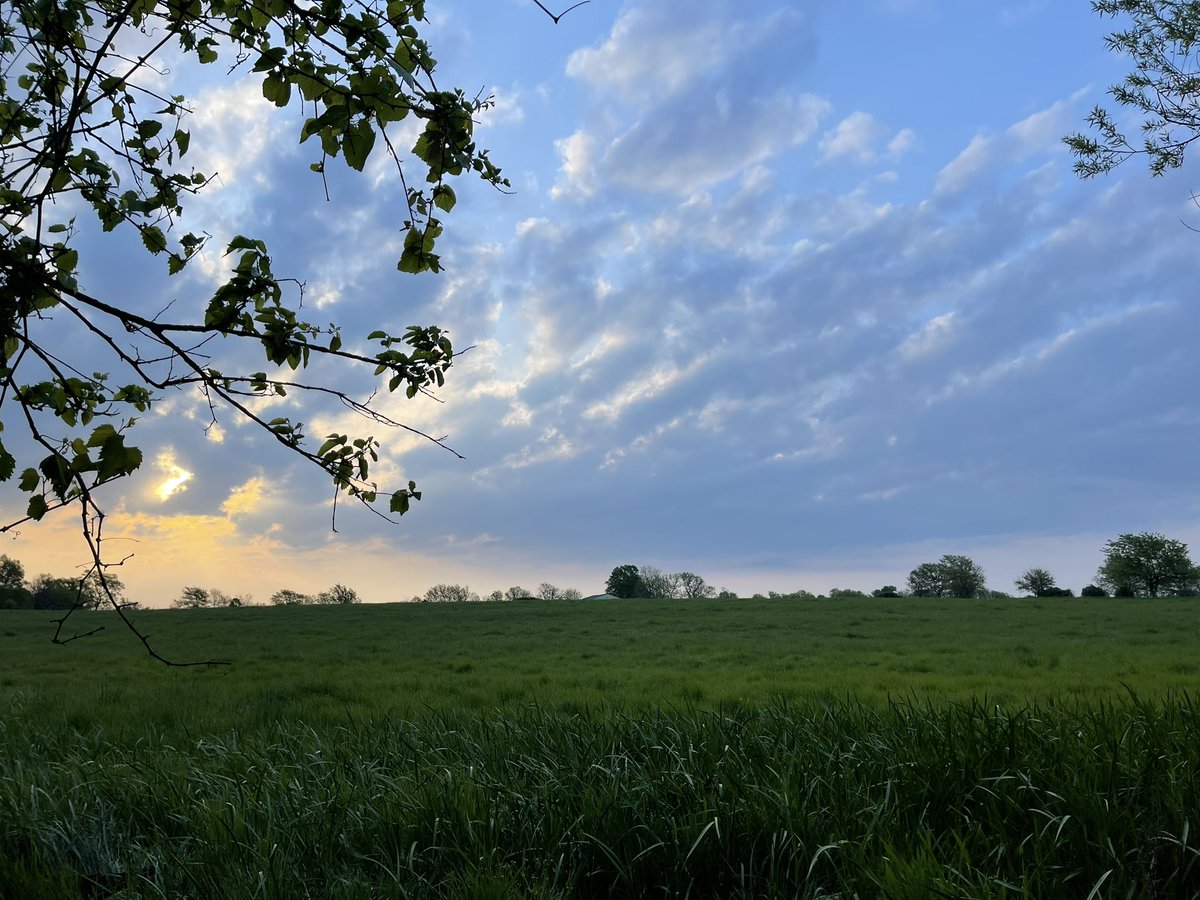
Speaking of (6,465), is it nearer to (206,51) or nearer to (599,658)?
(206,51)

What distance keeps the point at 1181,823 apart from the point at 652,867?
2490 mm

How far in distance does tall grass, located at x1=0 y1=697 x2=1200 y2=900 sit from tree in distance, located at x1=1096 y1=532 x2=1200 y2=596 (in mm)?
82954

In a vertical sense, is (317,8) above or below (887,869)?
above

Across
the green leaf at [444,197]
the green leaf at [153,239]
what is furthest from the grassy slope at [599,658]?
the green leaf at [153,239]

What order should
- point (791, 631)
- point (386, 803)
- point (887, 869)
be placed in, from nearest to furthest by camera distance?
point (887, 869)
point (386, 803)
point (791, 631)

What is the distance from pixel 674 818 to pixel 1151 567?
8707cm

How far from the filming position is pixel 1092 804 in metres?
3.51

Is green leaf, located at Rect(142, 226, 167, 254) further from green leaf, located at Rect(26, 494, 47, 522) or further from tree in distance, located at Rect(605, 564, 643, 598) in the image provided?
tree in distance, located at Rect(605, 564, 643, 598)

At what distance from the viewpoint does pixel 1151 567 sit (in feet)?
235

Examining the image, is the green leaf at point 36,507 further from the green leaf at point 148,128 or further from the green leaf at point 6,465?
the green leaf at point 148,128

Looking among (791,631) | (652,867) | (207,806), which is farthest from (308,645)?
(652,867)

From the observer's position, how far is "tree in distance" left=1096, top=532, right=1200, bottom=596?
70625 millimetres

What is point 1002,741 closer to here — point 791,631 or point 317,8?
point 317,8

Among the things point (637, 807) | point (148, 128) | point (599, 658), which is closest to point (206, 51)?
point (148, 128)
